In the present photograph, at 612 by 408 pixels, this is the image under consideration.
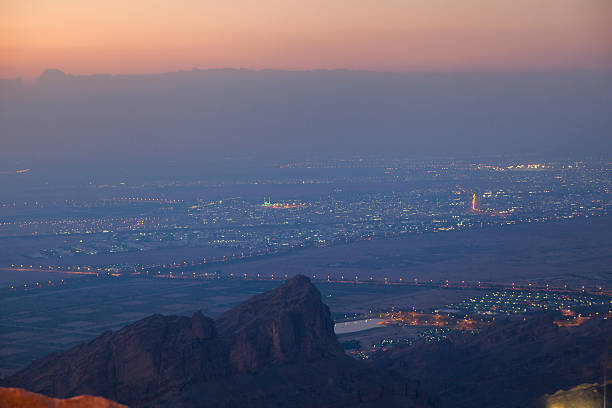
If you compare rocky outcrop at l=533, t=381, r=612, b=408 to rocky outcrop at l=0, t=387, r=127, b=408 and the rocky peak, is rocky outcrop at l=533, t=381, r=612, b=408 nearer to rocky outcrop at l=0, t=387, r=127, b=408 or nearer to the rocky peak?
the rocky peak

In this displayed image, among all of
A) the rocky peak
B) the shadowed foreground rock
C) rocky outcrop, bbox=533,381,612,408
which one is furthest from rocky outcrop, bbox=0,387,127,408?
rocky outcrop, bbox=533,381,612,408

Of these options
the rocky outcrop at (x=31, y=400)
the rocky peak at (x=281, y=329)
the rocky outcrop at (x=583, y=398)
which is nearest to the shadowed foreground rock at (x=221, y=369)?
the rocky peak at (x=281, y=329)

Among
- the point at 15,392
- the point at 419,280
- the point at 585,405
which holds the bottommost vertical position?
the point at 419,280

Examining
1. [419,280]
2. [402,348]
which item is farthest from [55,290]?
[402,348]

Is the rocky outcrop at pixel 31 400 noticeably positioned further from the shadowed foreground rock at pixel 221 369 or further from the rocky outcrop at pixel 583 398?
the rocky outcrop at pixel 583 398

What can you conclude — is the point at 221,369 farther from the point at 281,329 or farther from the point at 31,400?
the point at 31,400

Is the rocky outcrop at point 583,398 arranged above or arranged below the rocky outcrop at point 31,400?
below

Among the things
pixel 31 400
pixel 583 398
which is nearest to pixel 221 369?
pixel 583 398

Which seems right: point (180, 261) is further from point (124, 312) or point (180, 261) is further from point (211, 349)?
point (211, 349)
